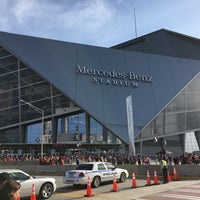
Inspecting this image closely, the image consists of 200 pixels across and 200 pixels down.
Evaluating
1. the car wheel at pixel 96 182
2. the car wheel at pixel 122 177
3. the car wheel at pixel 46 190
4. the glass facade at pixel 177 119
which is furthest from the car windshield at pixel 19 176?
the glass facade at pixel 177 119

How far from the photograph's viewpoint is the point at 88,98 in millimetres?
49906

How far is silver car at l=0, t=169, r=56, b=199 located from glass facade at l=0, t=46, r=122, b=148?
36797 millimetres

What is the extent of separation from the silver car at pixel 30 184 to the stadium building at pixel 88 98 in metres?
32.1

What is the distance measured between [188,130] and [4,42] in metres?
38.3

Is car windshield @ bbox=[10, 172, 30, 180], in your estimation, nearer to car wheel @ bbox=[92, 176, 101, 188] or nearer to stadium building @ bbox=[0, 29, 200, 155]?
car wheel @ bbox=[92, 176, 101, 188]

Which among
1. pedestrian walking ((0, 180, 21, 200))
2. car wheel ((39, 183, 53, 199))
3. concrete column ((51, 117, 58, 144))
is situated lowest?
car wheel ((39, 183, 53, 199))

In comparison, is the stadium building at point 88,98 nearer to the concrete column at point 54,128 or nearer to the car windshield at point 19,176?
the concrete column at point 54,128

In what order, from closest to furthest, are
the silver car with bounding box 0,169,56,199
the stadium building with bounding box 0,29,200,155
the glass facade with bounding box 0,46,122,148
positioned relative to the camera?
the silver car with bounding box 0,169,56,199
the stadium building with bounding box 0,29,200,155
the glass facade with bounding box 0,46,122,148

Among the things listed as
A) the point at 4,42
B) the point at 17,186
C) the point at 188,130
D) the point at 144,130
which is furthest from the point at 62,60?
the point at 17,186

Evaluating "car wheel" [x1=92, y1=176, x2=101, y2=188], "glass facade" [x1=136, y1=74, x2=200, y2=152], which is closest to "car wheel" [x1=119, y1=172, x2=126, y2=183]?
"car wheel" [x1=92, y1=176, x2=101, y2=188]

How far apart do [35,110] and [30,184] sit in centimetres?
4081

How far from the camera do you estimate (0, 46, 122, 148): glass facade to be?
5097cm

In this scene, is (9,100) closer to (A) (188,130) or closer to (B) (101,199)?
(A) (188,130)

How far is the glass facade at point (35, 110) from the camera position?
167 ft
